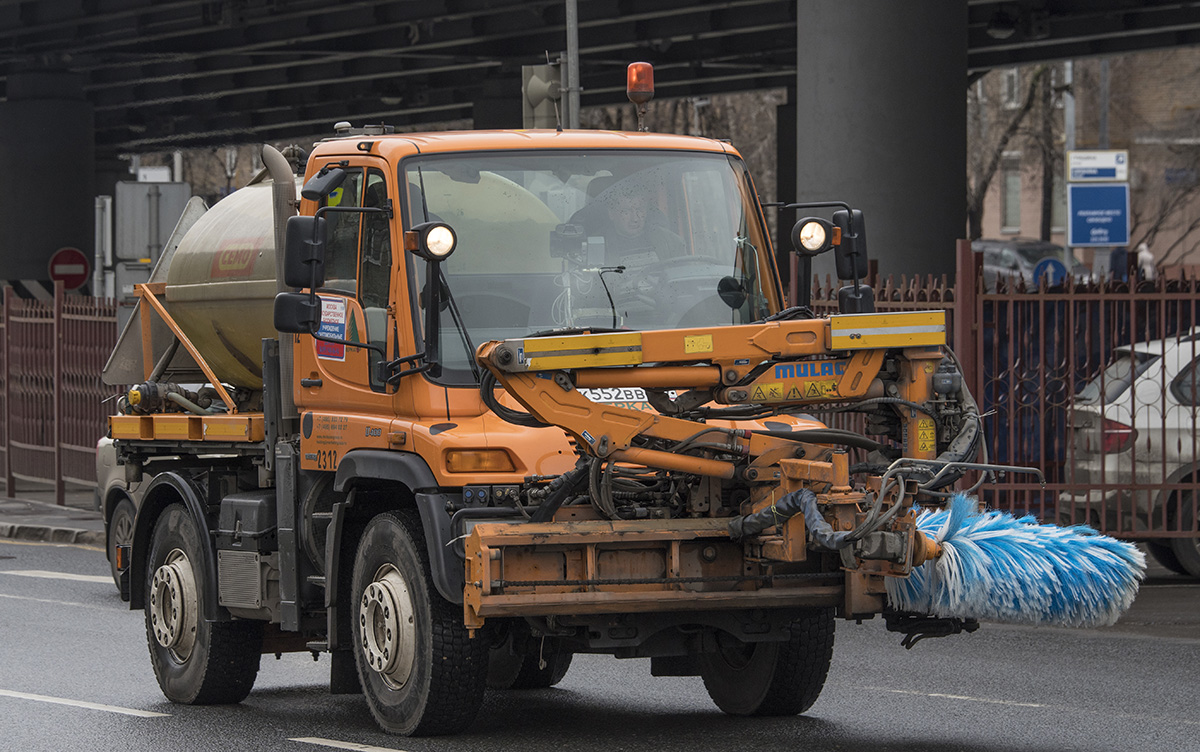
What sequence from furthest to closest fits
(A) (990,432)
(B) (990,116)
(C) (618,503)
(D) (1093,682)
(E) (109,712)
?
(B) (990,116), (A) (990,432), (D) (1093,682), (E) (109,712), (C) (618,503)

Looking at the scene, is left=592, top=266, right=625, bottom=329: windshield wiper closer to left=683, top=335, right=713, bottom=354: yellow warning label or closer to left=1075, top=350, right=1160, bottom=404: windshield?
left=683, top=335, right=713, bottom=354: yellow warning label

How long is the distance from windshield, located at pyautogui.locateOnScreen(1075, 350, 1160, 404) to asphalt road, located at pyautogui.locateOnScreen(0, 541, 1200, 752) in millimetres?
1600

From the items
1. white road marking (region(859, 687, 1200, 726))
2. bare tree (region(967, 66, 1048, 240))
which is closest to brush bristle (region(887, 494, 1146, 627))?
white road marking (region(859, 687, 1200, 726))

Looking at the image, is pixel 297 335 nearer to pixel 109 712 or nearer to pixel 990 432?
pixel 109 712

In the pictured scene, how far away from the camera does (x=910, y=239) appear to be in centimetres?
1894

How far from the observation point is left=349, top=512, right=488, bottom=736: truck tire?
7805 millimetres

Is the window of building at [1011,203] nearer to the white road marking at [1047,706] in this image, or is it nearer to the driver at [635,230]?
the white road marking at [1047,706]

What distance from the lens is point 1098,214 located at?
23.3 metres

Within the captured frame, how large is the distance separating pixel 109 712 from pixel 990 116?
53550 millimetres

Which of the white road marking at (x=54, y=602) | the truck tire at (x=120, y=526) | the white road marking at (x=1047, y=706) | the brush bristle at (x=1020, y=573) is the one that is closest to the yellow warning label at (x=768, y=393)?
the brush bristle at (x=1020, y=573)

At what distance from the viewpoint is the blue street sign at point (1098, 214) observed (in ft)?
75.6

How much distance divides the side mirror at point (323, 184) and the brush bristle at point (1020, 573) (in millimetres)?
2888

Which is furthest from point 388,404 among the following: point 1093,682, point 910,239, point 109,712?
point 910,239

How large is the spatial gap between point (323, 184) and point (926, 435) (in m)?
2.79
